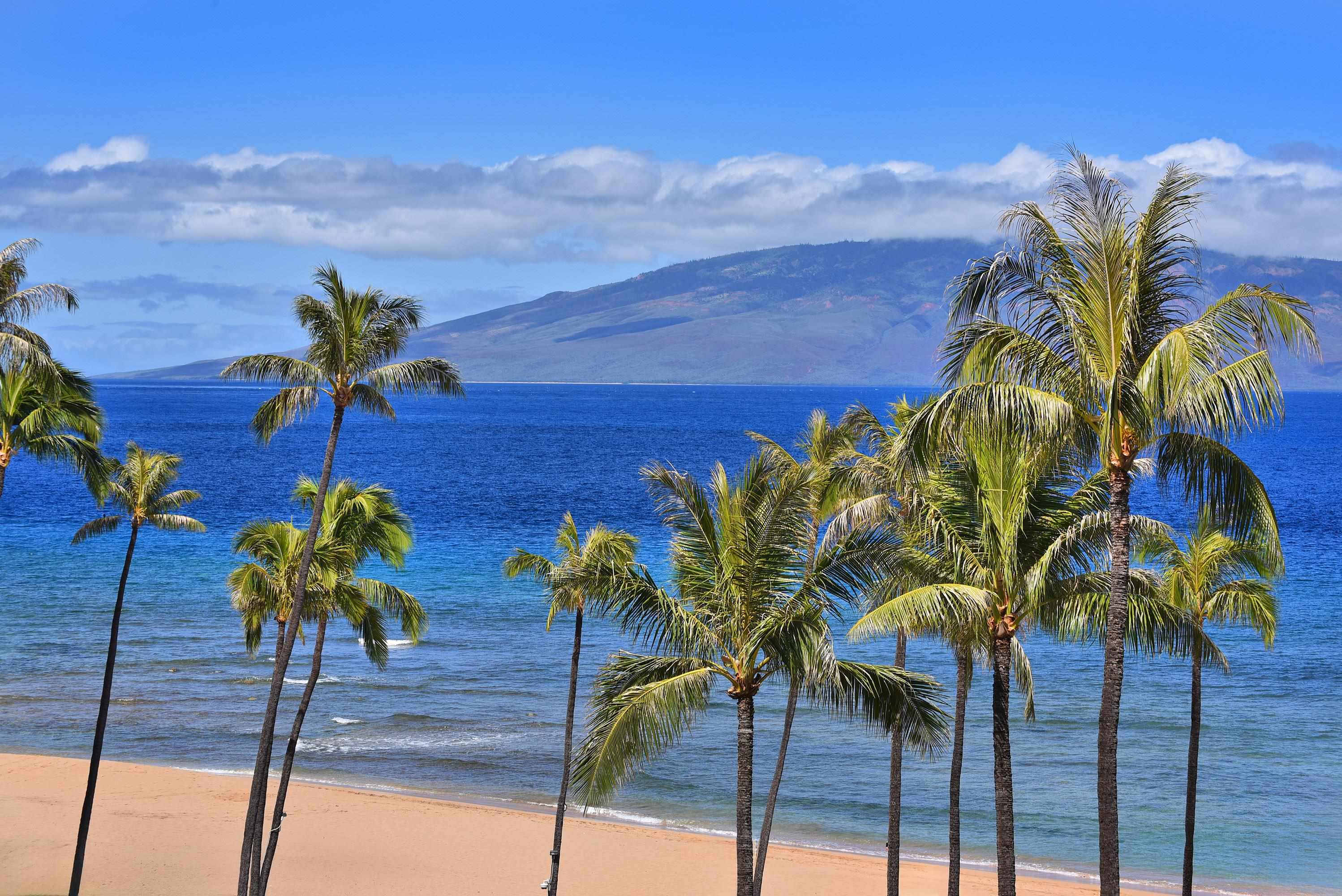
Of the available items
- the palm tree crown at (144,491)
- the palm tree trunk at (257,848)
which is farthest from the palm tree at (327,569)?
the palm tree crown at (144,491)

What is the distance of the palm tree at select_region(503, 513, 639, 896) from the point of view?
14.8 metres

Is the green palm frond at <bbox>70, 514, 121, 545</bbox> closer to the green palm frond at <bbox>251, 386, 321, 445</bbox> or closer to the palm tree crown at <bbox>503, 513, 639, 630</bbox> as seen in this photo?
the green palm frond at <bbox>251, 386, 321, 445</bbox>

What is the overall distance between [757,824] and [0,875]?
62.3 ft

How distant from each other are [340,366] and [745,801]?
927 centimetres

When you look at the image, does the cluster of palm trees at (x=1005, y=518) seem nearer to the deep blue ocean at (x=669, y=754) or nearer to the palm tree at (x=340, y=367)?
the palm tree at (x=340, y=367)

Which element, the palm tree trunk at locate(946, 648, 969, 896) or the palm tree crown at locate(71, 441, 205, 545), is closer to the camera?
the palm tree trunk at locate(946, 648, 969, 896)

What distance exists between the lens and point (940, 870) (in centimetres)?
2841

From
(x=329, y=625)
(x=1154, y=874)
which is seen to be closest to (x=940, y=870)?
(x=1154, y=874)

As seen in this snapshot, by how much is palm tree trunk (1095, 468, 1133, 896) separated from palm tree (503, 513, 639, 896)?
232 inches

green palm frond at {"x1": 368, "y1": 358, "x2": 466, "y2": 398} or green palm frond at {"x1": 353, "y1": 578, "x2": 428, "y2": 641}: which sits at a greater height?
green palm frond at {"x1": 368, "y1": 358, "x2": 466, "y2": 398}

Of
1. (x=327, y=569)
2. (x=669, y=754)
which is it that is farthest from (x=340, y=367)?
(x=669, y=754)

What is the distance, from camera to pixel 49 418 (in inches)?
746

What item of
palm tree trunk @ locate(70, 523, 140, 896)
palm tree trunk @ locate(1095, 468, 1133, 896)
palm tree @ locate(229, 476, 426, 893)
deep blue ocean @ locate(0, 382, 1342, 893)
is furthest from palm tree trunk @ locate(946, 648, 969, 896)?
palm tree trunk @ locate(70, 523, 140, 896)

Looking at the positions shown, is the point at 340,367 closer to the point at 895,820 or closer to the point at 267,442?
the point at 267,442
